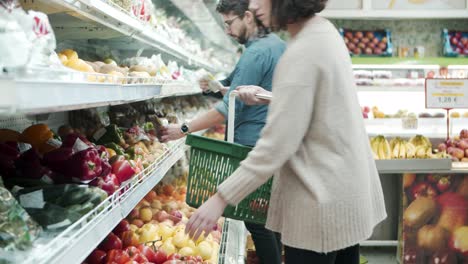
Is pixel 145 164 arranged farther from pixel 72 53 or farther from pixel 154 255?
pixel 72 53

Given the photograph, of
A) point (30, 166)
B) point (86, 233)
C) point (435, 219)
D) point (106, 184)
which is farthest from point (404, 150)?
point (86, 233)

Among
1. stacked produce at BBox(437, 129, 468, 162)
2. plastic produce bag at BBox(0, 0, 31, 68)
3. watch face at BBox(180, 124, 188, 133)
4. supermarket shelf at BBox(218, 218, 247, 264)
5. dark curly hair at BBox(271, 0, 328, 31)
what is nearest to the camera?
plastic produce bag at BBox(0, 0, 31, 68)

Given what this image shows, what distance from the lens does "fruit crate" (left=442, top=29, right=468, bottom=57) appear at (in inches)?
279

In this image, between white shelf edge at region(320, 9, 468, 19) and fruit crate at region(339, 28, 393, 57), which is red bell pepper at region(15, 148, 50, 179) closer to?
white shelf edge at region(320, 9, 468, 19)

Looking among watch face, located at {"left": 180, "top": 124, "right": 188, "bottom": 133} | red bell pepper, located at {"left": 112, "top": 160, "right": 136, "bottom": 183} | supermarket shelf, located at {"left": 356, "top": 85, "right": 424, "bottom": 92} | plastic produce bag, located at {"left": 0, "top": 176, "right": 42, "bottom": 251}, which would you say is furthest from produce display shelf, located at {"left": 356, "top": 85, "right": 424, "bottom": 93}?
plastic produce bag, located at {"left": 0, "top": 176, "right": 42, "bottom": 251}

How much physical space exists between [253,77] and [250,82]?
1.1 inches

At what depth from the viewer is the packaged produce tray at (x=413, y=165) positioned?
445 cm

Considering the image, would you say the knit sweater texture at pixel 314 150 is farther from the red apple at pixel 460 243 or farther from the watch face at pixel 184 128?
the red apple at pixel 460 243

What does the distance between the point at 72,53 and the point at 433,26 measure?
619 centimetres

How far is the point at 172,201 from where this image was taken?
3834mm

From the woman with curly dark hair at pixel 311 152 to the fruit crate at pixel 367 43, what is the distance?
5.26m

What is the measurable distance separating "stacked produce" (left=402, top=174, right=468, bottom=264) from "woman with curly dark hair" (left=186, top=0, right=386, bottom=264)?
2793 millimetres

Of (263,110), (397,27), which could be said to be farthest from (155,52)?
(397,27)

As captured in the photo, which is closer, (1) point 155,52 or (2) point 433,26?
(1) point 155,52
